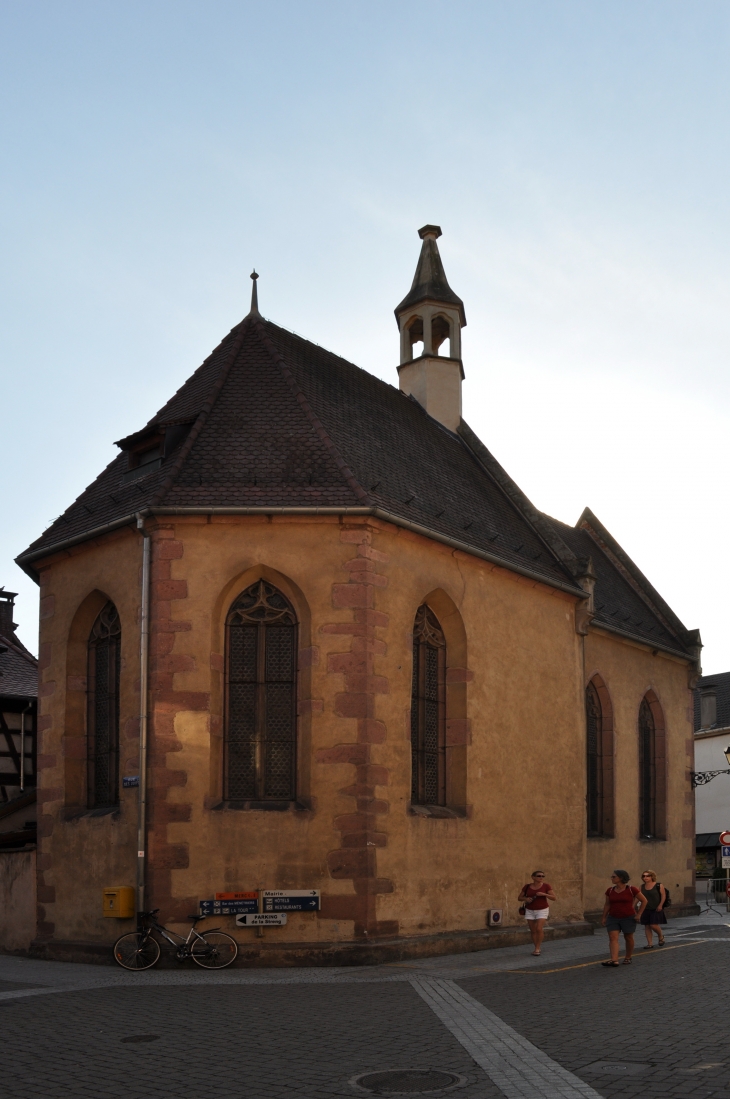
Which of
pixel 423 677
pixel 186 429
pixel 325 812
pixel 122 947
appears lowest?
pixel 122 947

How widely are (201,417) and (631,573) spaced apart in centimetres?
1620

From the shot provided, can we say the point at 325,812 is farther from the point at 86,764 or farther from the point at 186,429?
the point at 186,429

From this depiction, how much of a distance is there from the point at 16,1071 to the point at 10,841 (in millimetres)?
14698

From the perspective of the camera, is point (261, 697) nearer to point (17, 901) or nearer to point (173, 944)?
point (173, 944)

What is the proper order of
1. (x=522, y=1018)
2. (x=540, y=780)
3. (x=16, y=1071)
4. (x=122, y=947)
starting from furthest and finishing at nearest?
(x=540, y=780) < (x=122, y=947) < (x=522, y=1018) < (x=16, y=1071)

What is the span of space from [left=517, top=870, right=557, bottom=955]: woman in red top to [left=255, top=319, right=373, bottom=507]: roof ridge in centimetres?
629

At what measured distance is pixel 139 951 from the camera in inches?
617

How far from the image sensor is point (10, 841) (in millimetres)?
22734

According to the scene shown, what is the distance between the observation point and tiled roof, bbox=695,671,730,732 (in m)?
53.6

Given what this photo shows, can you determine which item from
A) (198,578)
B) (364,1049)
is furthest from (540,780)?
(364,1049)

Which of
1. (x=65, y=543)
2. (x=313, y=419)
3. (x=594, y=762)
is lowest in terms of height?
(x=594, y=762)

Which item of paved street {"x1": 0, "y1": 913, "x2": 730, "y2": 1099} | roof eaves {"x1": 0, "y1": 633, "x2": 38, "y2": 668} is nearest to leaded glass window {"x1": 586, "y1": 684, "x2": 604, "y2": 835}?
paved street {"x1": 0, "y1": 913, "x2": 730, "y2": 1099}

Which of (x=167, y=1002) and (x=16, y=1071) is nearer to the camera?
(x=16, y=1071)

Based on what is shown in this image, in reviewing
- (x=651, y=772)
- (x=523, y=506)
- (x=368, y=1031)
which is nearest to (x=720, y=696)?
(x=651, y=772)
